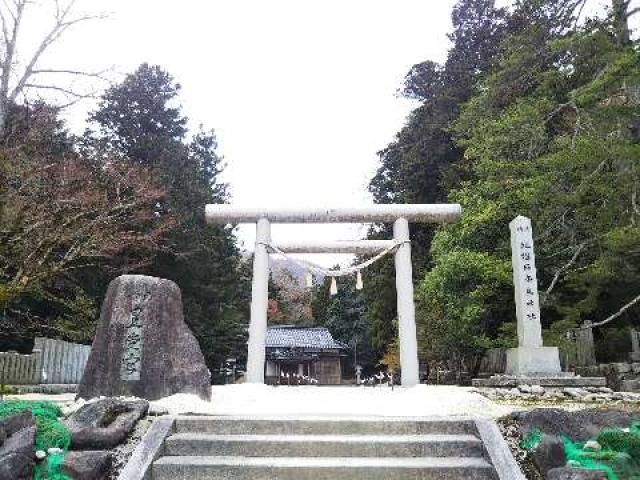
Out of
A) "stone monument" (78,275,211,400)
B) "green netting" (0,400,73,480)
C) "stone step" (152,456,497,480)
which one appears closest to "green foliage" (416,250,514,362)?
"stone monument" (78,275,211,400)

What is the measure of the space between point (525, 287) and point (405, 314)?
2.97 metres

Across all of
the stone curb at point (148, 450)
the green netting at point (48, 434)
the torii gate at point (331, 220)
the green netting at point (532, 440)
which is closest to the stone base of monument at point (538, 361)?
the torii gate at point (331, 220)

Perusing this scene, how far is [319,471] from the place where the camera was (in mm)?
4395

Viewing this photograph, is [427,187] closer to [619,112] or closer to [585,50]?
[585,50]

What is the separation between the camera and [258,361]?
9.43 meters

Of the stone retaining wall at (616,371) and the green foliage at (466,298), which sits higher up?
the green foliage at (466,298)

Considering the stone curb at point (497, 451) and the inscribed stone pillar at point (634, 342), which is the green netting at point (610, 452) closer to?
the stone curb at point (497, 451)

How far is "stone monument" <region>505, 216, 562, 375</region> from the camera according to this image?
10.2 m

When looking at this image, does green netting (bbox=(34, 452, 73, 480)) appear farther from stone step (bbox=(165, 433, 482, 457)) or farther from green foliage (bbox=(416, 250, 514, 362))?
green foliage (bbox=(416, 250, 514, 362))

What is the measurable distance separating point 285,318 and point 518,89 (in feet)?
110

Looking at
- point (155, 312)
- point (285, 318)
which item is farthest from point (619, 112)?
point (285, 318)

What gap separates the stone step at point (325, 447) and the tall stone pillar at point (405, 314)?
4.58m

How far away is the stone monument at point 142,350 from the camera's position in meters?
6.59

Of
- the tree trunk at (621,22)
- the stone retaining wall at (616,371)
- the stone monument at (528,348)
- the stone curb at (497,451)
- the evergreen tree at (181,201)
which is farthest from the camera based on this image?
the evergreen tree at (181,201)
